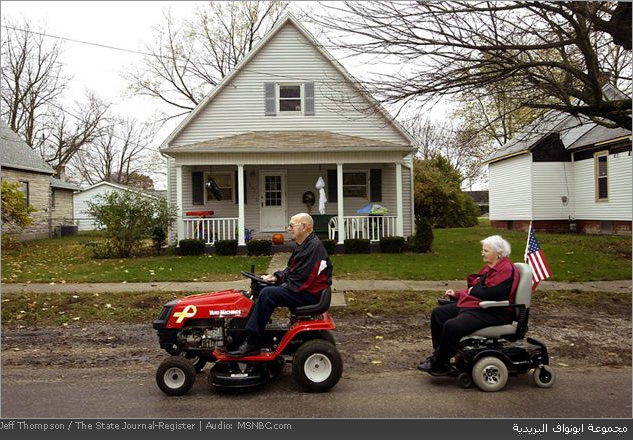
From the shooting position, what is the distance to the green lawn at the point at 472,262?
11.9 metres

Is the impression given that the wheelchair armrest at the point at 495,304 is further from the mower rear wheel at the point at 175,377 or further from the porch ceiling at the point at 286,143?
the porch ceiling at the point at 286,143

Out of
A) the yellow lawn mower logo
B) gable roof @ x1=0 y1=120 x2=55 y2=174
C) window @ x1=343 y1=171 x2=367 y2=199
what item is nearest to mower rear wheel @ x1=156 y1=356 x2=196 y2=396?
the yellow lawn mower logo

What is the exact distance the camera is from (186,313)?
5.11 m

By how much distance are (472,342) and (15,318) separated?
7.20 m

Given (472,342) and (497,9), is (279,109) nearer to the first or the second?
(497,9)

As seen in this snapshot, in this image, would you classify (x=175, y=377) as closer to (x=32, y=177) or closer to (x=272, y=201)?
(x=272, y=201)

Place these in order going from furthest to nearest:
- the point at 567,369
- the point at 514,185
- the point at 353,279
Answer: the point at 514,185 < the point at 353,279 < the point at 567,369

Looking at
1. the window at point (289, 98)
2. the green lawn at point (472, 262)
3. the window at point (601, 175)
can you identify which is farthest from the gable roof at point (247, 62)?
the window at point (601, 175)

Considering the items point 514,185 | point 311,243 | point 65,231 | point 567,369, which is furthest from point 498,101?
point 65,231

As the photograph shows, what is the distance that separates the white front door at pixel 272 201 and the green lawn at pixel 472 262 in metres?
4.34

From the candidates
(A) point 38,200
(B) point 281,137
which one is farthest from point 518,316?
(A) point 38,200

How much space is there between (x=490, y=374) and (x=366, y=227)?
13.0m

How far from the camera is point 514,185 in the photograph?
2644 centimetres

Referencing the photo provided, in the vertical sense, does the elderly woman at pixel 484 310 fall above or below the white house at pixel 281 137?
below
